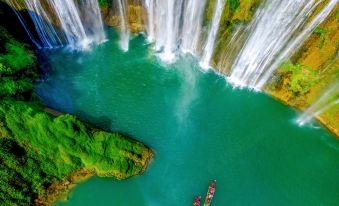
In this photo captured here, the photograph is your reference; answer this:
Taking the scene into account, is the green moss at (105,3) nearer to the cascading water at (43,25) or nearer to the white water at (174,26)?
the white water at (174,26)

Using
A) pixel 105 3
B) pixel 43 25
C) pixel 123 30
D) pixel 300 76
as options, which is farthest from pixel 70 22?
pixel 300 76

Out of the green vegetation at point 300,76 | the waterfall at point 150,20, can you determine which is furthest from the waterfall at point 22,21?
the green vegetation at point 300,76

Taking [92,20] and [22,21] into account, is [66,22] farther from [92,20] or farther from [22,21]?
[22,21]

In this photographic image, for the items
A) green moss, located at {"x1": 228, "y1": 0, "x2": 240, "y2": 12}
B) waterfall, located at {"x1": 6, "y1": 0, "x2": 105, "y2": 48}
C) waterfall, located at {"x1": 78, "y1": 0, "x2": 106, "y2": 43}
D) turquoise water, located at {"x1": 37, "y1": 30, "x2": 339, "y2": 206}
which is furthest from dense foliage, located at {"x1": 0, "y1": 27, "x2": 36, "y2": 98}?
green moss, located at {"x1": 228, "y1": 0, "x2": 240, "y2": 12}

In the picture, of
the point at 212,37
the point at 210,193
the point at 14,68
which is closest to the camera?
the point at 210,193

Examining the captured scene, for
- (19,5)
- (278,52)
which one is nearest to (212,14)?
(278,52)

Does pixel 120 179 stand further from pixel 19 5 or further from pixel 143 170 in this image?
pixel 19 5

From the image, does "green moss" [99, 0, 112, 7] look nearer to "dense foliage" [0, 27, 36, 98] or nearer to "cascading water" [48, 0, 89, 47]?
"cascading water" [48, 0, 89, 47]

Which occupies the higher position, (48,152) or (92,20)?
(92,20)
